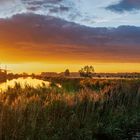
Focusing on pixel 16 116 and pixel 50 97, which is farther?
pixel 50 97

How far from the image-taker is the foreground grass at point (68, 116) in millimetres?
15086

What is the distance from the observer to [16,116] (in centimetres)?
1521

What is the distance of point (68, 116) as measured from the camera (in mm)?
17938

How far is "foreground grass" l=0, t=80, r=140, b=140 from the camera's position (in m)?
15.1

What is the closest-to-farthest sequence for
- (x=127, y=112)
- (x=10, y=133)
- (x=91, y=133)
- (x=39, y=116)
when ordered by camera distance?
→ (x=10, y=133)
(x=39, y=116)
(x=91, y=133)
(x=127, y=112)

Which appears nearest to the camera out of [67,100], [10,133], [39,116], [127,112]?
[10,133]

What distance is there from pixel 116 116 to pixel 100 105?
40.8 inches

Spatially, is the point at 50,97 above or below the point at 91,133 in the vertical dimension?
above

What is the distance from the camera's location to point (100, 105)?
20844mm

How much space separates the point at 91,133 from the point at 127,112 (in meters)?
6.03

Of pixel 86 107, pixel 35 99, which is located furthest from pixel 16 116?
pixel 86 107

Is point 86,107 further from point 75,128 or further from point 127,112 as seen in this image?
point 127,112

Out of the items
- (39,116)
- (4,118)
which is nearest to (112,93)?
(39,116)

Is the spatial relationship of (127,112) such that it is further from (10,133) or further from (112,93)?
(10,133)
